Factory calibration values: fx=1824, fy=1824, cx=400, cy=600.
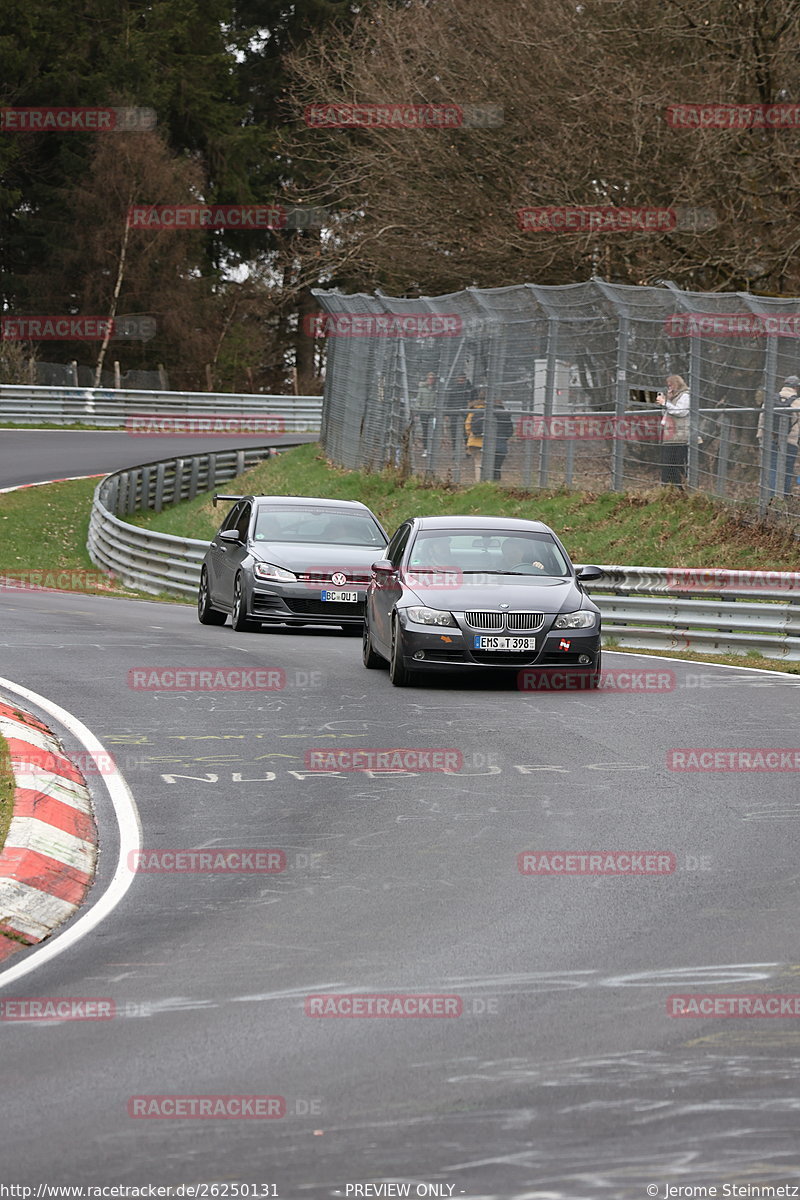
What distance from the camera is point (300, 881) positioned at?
8.15 meters

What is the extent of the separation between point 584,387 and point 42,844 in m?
18.5

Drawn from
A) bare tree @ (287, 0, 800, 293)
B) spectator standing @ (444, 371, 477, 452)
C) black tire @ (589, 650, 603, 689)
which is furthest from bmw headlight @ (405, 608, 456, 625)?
spectator standing @ (444, 371, 477, 452)

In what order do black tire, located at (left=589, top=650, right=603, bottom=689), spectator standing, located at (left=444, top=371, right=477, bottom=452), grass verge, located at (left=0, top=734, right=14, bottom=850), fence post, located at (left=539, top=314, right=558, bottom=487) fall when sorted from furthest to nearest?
spectator standing, located at (left=444, top=371, right=477, bottom=452) → fence post, located at (left=539, top=314, right=558, bottom=487) → black tire, located at (left=589, top=650, right=603, bottom=689) → grass verge, located at (left=0, top=734, right=14, bottom=850)

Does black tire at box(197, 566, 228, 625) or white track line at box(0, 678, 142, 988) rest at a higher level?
white track line at box(0, 678, 142, 988)

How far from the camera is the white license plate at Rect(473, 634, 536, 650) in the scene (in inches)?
580

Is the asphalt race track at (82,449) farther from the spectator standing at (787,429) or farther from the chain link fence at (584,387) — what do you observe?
the spectator standing at (787,429)

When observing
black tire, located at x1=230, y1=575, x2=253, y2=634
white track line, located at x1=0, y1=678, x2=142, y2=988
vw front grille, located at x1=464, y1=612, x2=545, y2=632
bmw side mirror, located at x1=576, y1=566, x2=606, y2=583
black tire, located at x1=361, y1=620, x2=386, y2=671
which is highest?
bmw side mirror, located at x1=576, y1=566, x2=606, y2=583

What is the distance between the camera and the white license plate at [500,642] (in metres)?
14.7

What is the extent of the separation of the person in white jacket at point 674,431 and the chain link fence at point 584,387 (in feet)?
0.10

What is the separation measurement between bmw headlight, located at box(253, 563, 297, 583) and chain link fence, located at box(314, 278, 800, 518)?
251 inches

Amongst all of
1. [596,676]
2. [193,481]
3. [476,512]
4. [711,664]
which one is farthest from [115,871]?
[193,481]

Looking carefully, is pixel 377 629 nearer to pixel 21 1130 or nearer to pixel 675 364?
pixel 675 364

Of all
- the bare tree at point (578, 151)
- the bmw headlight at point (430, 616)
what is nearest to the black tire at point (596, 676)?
the bmw headlight at point (430, 616)

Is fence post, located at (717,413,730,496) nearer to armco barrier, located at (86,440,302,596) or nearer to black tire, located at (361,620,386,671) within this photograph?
armco barrier, located at (86,440,302,596)
